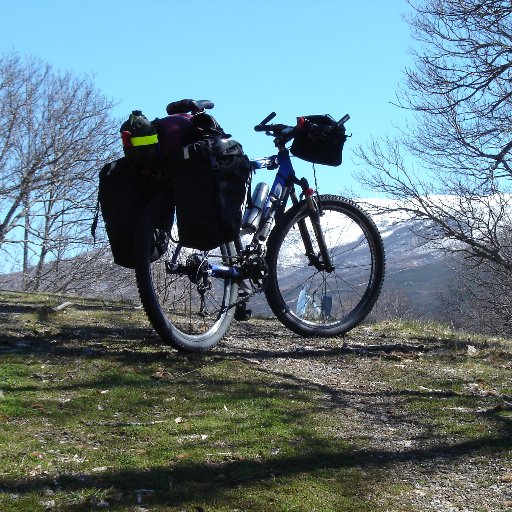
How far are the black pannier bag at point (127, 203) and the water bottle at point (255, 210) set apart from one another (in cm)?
71

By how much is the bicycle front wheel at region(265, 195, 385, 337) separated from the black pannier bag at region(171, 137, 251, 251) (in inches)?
36.5

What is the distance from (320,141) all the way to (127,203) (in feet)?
5.47

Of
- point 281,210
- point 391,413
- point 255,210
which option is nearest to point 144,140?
point 255,210

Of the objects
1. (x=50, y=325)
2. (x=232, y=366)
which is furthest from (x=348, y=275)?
(x=50, y=325)

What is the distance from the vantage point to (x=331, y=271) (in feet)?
21.7

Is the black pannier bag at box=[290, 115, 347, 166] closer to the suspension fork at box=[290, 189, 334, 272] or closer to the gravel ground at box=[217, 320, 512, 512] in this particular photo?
the suspension fork at box=[290, 189, 334, 272]

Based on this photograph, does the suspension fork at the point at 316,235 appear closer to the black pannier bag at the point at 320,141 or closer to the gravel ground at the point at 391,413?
the black pannier bag at the point at 320,141

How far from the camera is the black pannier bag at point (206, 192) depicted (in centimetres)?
507

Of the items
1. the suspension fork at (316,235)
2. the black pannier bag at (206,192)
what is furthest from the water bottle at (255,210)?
the black pannier bag at (206,192)

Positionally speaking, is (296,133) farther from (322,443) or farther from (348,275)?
(322,443)

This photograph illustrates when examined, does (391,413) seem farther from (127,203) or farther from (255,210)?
(127,203)

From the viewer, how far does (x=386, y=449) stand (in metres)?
3.75

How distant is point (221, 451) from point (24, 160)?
3134 centimetres

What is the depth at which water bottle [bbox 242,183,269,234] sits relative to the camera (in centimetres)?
583
